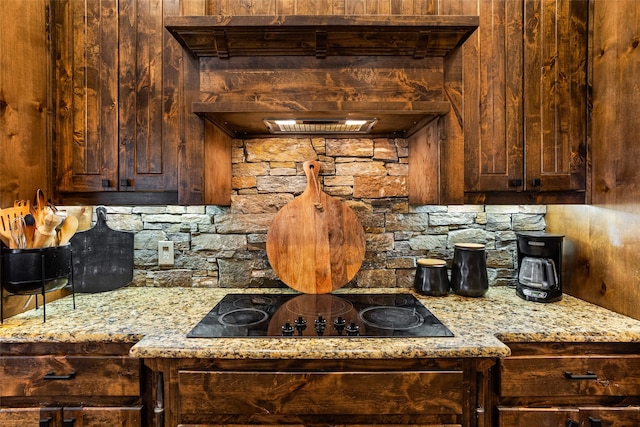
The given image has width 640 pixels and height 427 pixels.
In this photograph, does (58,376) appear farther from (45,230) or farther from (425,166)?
(425,166)

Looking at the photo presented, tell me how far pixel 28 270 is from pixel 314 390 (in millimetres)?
1218

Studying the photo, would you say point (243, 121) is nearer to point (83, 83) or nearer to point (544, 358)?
point (83, 83)

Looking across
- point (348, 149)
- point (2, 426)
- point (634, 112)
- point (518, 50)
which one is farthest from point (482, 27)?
point (2, 426)

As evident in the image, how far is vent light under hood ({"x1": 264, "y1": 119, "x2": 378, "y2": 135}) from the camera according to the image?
153 cm

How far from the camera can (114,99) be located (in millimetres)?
1515

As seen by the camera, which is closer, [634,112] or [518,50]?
[634,112]

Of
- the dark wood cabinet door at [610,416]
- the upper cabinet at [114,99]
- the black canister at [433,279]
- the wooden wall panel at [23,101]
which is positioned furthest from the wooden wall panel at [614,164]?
the wooden wall panel at [23,101]

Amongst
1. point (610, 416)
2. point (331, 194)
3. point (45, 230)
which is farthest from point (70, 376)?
point (610, 416)

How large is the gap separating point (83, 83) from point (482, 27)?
1836 mm

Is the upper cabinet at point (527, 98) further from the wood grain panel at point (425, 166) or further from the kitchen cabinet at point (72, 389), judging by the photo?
the kitchen cabinet at point (72, 389)

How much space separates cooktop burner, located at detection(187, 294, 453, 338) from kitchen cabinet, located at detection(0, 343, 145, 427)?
0.31 metres

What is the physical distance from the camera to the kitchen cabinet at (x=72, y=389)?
1201mm

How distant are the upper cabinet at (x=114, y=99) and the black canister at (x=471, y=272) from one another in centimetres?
145

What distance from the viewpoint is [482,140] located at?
151 centimetres
